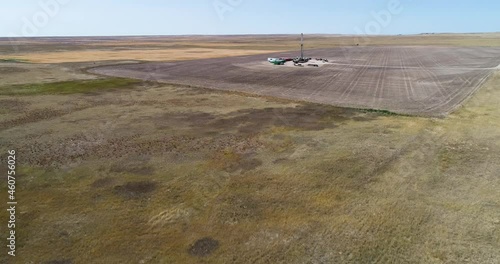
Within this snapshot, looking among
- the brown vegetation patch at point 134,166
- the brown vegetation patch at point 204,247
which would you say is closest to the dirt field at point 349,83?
the brown vegetation patch at point 134,166

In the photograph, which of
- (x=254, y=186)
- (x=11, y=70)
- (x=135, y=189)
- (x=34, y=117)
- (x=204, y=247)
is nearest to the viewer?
(x=204, y=247)

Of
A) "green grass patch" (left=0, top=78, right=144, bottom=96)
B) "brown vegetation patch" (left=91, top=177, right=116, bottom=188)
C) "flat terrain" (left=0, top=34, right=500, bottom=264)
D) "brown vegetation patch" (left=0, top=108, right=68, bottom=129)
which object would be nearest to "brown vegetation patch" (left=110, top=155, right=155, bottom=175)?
"flat terrain" (left=0, top=34, right=500, bottom=264)

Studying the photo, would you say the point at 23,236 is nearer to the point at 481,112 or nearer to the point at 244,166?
the point at 244,166

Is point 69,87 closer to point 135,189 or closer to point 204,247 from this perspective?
point 135,189

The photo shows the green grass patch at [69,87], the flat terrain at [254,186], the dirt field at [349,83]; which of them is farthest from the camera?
the green grass patch at [69,87]

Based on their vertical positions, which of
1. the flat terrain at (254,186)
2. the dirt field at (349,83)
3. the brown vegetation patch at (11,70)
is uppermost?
the brown vegetation patch at (11,70)

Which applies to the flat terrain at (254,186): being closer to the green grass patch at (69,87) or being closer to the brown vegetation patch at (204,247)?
the brown vegetation patch at (204,247)

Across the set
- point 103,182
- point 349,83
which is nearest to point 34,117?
point 103,182

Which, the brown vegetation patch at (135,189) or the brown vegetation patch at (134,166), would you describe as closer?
the brown vegetation patch at (135,189)
